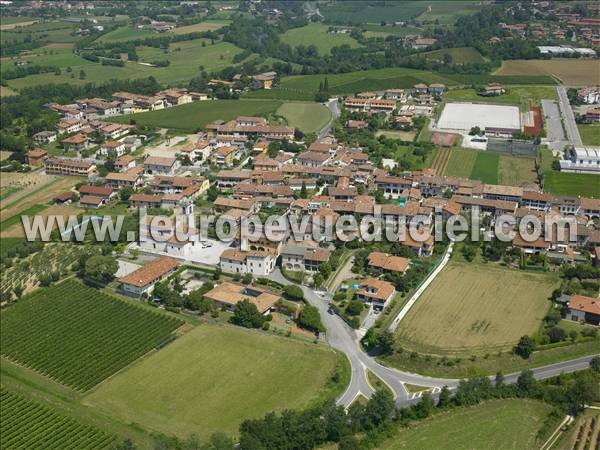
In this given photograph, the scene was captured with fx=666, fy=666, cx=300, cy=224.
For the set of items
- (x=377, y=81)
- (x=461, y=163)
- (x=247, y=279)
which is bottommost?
(x=247, y=279)

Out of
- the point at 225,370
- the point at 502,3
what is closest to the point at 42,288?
the point at 225,370

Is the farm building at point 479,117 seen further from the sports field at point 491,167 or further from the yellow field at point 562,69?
the yellow field at point 562,69

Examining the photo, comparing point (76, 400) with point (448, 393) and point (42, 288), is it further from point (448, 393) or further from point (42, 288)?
point (448, 393)

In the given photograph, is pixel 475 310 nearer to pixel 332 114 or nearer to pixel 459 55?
pixel 332 114

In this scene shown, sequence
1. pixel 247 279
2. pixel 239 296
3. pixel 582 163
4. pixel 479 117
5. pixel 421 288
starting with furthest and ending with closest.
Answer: pixel 479 117, pixel 582 163, pixel 247 279, pixel 421 288, pixel 239 296

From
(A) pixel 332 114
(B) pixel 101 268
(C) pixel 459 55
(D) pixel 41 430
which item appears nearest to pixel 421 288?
(B) pixel 101 268

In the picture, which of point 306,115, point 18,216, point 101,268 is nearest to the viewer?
point 101,268

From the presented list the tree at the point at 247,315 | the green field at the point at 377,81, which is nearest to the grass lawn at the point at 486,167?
the green field at the point at 377,81
